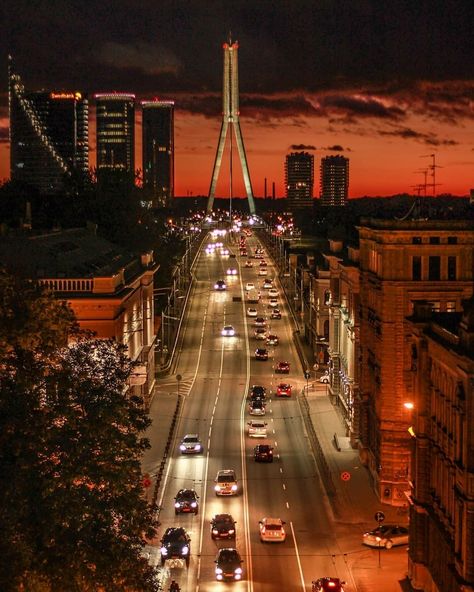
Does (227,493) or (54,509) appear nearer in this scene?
(54,509)

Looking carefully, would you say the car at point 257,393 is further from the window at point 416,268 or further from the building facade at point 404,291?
the window at point 416,268

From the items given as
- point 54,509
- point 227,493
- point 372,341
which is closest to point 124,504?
point 54,509

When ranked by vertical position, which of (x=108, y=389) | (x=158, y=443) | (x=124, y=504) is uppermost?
(x=108, y=389)

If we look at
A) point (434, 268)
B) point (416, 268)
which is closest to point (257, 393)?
point (416, 268)

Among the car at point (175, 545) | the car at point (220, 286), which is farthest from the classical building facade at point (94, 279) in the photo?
the car at point (220, 286)

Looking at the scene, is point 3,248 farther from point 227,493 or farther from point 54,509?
point 54,509

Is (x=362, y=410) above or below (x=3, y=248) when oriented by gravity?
below

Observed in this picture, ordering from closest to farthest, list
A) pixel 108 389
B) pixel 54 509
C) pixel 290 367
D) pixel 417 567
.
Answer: pixel 54 509 < pixel 108 389 < pixel 417 567 < pixel 290 367

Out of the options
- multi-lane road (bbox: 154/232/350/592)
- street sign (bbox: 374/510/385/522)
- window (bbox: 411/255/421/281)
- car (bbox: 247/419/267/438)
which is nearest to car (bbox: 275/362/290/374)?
multi-lane road (bbox: 154/232/350/592)

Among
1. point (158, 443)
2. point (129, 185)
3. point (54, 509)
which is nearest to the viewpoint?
point (54, 509)
